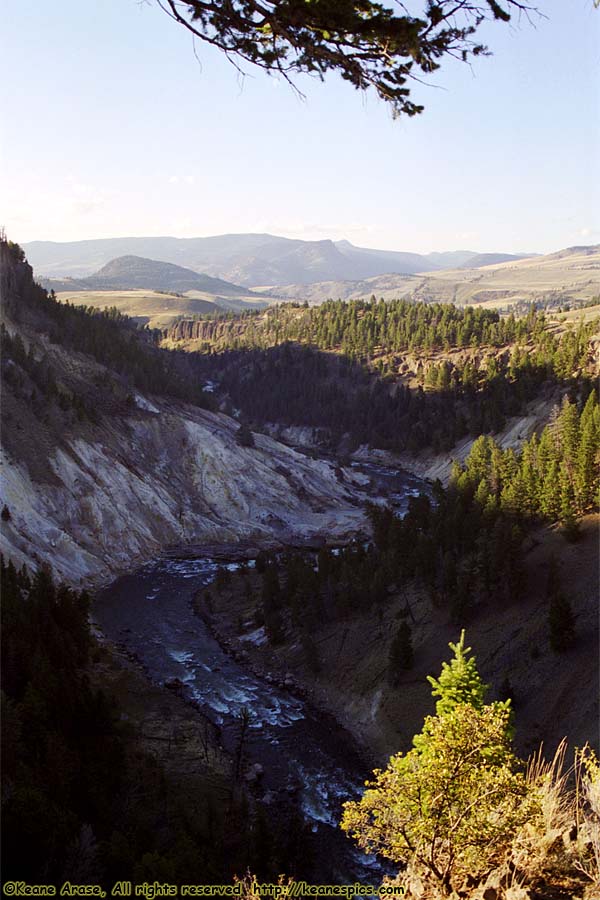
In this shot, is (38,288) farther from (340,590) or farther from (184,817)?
(184,817)

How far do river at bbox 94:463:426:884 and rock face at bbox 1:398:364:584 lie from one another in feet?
19.3

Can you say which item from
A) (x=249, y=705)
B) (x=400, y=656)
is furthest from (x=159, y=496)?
(x=400, y=656)

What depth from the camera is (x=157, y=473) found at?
249 ft

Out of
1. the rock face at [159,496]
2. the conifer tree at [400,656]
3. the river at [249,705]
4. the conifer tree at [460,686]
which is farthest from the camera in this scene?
the rock face at [159,496]

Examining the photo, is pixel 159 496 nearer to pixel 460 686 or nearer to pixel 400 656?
pixel 400 656

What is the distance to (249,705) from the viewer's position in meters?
38.2

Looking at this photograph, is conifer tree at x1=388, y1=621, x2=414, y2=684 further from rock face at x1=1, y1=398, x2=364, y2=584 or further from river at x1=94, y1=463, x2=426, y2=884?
rock face at x1=1, y1=398, x2=364, y2=584

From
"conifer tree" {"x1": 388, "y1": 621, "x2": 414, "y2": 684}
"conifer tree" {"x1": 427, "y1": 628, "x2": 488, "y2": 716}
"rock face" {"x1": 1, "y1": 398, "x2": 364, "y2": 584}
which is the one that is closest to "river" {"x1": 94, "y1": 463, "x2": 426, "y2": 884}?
"conifer tree" {"x1": 388, "y1": 621, "x2": 414, "y2": 684}

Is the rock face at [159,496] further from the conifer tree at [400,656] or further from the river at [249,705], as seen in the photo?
the conifer tree at [400,656]

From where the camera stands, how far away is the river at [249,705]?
92.8 feet

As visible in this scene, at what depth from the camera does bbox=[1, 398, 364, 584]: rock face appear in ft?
187

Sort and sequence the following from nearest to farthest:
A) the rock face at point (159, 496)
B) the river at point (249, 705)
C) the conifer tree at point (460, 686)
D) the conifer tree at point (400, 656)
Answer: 1. the conifer tree at point (460, 686)
2. the river at point (249, 705)
3. the conifer tree at point (400, 656)
4. the rock face at point (159, 496)

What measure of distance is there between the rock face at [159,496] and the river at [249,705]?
232 inches

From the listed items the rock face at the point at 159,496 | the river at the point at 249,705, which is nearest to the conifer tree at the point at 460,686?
the river at the point at 249,705
